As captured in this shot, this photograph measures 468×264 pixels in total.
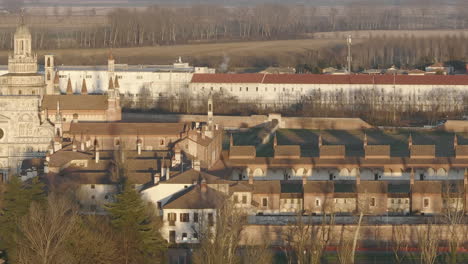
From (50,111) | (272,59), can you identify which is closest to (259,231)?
(50,111)

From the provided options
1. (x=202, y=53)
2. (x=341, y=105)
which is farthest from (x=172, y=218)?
(x=202, y=53)

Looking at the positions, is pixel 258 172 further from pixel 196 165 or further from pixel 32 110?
pixel 32 110

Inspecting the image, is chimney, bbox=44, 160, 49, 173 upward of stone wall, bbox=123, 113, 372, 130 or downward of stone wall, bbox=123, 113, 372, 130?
downward

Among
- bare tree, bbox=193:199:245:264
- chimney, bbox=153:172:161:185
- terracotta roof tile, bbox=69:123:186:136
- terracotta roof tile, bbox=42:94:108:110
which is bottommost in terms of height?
bare tree, bbox=193:199:245:264

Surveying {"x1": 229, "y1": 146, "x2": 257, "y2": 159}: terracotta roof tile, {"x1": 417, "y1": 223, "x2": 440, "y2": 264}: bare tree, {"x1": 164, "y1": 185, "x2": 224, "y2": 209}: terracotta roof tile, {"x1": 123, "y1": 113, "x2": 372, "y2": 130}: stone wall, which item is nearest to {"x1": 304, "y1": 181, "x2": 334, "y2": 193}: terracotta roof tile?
{"x1": 164, "y1": 185, "x2": 224, "y2": 209}: terracotta roof tile

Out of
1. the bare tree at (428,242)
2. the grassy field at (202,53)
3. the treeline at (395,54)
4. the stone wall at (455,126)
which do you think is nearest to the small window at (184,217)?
the bare tree at (428,242)

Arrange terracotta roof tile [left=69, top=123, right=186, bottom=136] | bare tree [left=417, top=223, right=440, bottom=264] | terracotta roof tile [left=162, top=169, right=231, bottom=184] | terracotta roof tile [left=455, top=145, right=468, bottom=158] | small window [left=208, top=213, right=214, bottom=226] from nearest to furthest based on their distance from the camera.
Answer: bare tree [left=417, top=223, right=440, bottom=264], small window [left=208, top=213, right=214, bottom=226], terracotta roof tile [left=162, top=169, right=231, bottom=184], terracotta roof tile [left=455, top=145, right=468, bottom=158], terracotta roof tile [left=69, top=123, right=186, bottom=136]

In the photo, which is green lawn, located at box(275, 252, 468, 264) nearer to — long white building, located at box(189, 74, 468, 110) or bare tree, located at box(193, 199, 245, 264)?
bare tree, located at box(193, 199, 245, 264)
